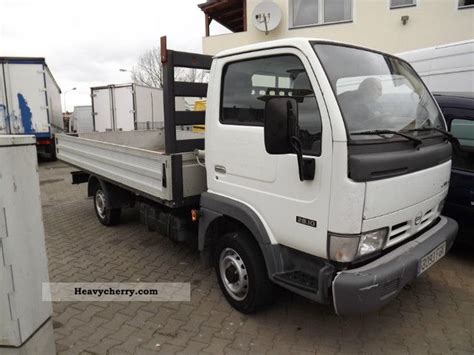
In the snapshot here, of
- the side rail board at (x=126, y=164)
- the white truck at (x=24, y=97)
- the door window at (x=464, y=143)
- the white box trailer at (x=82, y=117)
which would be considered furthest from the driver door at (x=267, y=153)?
the white box trailer at (x=82, y=117)

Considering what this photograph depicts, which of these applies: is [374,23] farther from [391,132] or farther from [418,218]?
[391,132]

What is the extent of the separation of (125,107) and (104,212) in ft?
38.0

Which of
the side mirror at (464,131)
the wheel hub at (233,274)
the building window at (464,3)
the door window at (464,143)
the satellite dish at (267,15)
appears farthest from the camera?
the satellite dish at (267,15)

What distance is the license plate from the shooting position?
2656mm

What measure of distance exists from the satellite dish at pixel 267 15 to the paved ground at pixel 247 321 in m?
8.65

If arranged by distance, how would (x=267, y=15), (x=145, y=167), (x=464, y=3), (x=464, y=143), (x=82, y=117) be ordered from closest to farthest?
(x=145, y=167) → (x=464, y=143) → (x=464, y=3) → (x=267, y=15) → (x=82, y=117)

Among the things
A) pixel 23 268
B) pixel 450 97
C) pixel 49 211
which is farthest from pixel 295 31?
pixel 23 268

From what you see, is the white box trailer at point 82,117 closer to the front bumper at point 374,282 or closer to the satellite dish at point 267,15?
the satellite dish at point 267,15

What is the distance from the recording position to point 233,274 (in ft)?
10.8

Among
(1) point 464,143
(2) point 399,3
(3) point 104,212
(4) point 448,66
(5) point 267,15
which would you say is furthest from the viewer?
(5) point 267,15

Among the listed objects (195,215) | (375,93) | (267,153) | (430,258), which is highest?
(375,93)

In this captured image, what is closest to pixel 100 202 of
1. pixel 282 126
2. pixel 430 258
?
pixel 282 126

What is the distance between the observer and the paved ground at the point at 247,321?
9.46 ft

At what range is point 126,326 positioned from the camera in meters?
3.20
